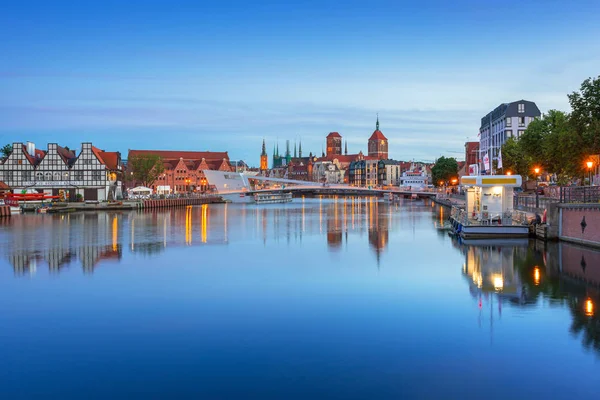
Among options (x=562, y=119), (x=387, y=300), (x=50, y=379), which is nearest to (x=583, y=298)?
(x=387, y=300)

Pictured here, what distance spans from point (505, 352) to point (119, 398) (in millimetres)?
9468

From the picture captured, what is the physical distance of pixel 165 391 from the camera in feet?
44.2

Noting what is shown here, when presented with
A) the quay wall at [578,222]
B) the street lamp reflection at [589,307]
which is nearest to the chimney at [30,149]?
the quay wall at [578,222]

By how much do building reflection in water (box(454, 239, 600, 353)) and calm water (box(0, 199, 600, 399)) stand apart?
0.28ft

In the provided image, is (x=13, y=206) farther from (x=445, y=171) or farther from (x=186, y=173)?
(x=445, y=171)

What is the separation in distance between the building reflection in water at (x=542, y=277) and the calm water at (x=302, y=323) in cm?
9

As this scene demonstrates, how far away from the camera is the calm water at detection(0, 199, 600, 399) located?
14.0 meters

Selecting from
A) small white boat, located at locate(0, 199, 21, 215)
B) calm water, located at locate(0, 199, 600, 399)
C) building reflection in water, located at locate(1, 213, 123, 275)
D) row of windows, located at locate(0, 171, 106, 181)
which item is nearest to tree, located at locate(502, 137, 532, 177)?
calm water, located at locate(0, 199, 600, 399)

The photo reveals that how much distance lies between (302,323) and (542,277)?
12649 mm

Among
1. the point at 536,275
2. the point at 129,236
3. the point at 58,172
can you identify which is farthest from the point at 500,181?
the point at 58,172

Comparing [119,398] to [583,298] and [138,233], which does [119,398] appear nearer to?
[583,298]

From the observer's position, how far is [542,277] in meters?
26.8

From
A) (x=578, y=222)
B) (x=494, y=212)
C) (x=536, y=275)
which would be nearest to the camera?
(x=536, y=275)

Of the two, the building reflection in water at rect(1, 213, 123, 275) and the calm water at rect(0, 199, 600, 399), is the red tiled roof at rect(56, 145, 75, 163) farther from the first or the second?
the calm water at rect(0, 199, 600, 399)
